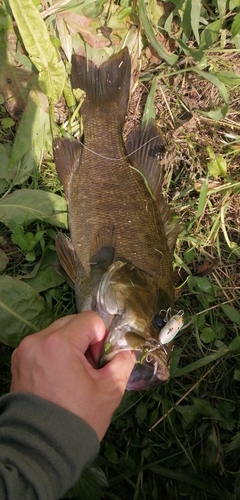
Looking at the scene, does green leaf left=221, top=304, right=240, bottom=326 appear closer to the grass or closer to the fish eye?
the grass

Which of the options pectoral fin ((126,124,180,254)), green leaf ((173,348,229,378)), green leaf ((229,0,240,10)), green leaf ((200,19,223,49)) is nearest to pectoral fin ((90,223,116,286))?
pectoral fin ((126,124,180,254))

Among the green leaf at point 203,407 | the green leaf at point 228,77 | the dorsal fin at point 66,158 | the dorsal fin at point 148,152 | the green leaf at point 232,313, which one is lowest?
the green leaf at point 203,407

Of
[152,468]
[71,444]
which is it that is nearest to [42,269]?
[152,468]

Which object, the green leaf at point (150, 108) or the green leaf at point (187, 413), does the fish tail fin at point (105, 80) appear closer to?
the green leaf at point (150, 108)

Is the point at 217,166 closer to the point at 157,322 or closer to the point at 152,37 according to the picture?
the point at 152,37

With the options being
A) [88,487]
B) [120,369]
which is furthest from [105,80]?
[88,487]

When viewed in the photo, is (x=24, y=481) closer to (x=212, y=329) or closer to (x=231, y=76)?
(x=212, y=329)

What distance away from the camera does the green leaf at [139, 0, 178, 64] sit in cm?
311

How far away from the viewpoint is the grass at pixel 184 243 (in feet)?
8.94

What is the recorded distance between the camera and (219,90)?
302 cm

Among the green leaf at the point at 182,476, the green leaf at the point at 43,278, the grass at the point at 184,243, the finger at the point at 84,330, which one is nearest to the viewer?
the finger at the point at 84,330

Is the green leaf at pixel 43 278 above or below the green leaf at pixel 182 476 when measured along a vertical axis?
above

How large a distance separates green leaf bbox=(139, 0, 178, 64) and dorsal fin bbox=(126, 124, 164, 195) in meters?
0.50

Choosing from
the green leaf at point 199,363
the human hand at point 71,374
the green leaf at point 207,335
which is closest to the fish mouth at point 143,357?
the human hand at point 71,374
